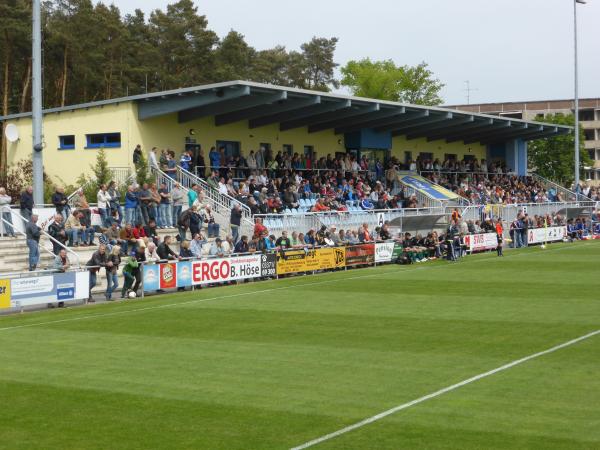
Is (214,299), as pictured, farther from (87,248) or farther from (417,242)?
(417,242)

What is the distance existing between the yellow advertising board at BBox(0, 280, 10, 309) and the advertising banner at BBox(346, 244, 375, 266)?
14.8m

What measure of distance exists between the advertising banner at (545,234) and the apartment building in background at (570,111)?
85.9 metres

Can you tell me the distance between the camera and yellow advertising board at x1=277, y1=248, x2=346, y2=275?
101ft

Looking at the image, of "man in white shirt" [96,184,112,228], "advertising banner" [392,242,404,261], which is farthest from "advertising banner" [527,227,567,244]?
"man in white shirt" [96,184,112,228]

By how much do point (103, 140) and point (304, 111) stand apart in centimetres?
1026

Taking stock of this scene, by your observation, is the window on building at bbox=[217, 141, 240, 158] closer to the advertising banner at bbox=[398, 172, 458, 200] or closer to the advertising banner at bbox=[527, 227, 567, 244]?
the advertising banner at bbox=[398, 172, 458, 200]

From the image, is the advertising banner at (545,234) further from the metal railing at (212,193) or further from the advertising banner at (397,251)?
the metal railing at (212,193)

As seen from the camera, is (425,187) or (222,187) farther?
(425,187)

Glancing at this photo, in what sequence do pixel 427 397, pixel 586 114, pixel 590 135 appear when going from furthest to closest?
pixel 590 135 < pixel 586 114 < pixel 427 397

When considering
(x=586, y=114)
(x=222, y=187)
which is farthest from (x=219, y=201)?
(x=586, y=114)

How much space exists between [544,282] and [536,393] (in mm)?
15907

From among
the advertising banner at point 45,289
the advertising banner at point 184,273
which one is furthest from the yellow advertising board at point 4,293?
the advertising banner at point 184,273

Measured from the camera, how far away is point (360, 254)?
34312 millimetres

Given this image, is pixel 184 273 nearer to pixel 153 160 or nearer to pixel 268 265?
pixel 268 265
